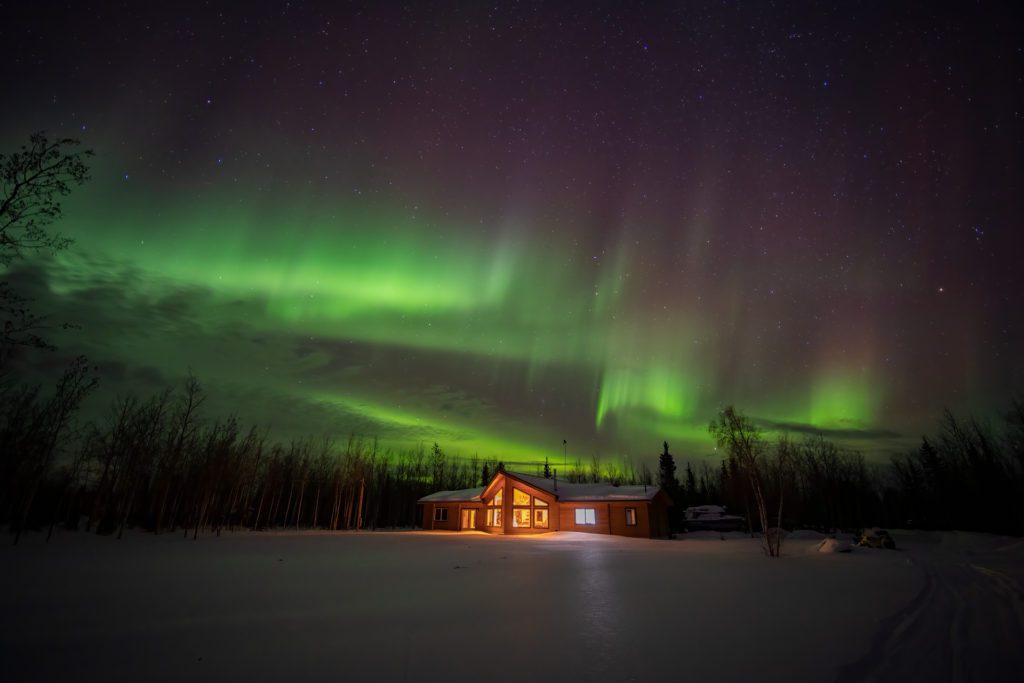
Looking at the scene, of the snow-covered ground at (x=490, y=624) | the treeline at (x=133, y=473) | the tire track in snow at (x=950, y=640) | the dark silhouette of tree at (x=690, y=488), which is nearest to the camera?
the snow-covered ground at (x=490, y=624)

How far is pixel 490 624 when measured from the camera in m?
8.16

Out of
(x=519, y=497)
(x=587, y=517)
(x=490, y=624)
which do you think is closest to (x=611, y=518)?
(x=587, y=517)

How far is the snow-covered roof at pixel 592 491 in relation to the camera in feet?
127

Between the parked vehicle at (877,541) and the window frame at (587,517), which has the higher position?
the window frame at (587,517)

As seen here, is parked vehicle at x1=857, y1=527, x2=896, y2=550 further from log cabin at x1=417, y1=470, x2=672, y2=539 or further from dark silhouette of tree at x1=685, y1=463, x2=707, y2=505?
dark silhouette of tree at x1=685, y1=463, x2=707, y2=505

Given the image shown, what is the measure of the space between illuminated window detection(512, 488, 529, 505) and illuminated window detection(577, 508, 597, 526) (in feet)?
19.6

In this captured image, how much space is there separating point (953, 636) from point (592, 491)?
3577 centimetres

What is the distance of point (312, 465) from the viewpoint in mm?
69125

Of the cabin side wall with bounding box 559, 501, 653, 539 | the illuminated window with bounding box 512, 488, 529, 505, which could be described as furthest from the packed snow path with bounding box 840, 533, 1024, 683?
the illuminated window with bounding box 512, 488, 529, 505

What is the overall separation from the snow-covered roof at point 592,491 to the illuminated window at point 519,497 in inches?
72.0

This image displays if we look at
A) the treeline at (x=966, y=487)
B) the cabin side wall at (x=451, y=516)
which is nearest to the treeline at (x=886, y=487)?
the treeline at (x=966, y=487)

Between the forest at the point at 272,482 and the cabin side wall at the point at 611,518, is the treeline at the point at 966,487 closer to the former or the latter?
the forest at the point at 272,482

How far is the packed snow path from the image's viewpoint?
244 inches

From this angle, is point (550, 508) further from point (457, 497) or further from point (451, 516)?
point (451, 516)
